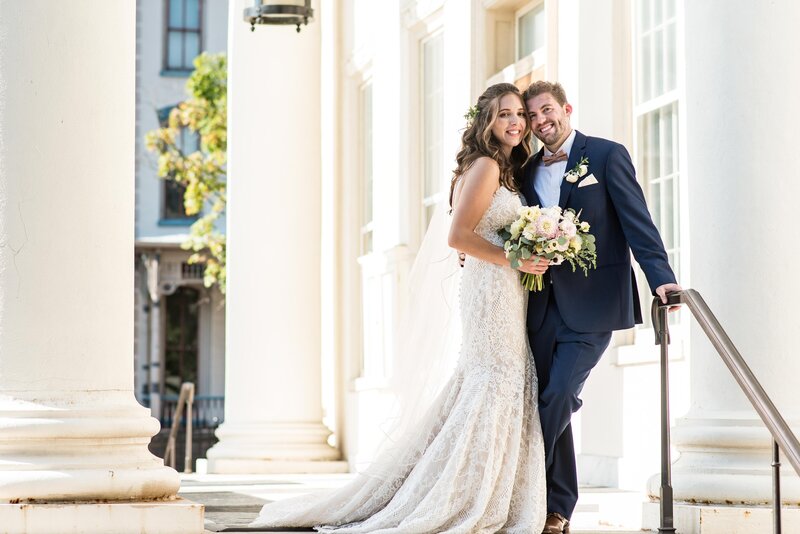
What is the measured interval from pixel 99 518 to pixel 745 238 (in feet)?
10.2

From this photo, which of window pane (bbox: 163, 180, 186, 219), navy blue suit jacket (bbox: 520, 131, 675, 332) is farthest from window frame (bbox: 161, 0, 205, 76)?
navy blue suit jacket (bbox: 520, 131, 675, 332)

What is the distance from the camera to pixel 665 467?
6090 millimetres

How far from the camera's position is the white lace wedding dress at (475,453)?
6.11m

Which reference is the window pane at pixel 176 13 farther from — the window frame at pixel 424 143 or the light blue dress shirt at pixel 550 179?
the light blue dress shirt at pixel 550 179

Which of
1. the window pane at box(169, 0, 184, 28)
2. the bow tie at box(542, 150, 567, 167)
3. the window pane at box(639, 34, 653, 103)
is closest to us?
the bow tie at box(542, 150, 567, 167)

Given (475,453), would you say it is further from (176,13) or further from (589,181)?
(176,13)

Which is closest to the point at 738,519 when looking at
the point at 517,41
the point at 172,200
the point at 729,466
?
the point at 729,466

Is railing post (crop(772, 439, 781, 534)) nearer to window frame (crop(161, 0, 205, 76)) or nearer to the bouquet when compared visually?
the bouquet

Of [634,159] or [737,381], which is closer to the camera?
[737,381]

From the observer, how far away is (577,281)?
6160 mm

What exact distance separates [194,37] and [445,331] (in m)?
30.8

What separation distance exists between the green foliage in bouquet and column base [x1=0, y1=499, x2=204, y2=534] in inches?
682

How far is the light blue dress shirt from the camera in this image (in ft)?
20.9

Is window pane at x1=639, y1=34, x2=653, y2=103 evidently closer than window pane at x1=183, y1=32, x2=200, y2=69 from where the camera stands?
Yes
